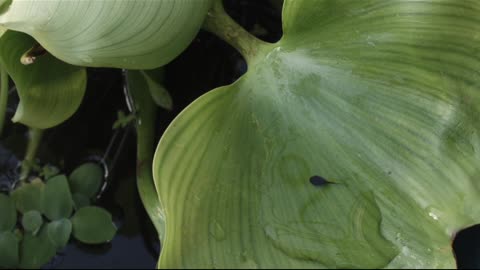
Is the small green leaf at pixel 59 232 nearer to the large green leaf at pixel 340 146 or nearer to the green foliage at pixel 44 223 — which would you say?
the green foliage at pixel 44 223

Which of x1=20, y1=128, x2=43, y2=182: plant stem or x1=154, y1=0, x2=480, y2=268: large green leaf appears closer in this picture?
x1=154, y1=0, x2=480, y2=268: large green leaf

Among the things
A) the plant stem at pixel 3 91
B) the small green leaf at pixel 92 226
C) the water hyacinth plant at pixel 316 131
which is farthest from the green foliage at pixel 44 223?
the water hyacinth plant at pixel 316 131

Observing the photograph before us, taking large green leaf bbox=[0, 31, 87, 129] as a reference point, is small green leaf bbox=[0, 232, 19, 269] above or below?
below

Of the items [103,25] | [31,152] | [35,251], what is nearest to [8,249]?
[35,251]

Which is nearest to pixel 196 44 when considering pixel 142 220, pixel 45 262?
pixel 142 220

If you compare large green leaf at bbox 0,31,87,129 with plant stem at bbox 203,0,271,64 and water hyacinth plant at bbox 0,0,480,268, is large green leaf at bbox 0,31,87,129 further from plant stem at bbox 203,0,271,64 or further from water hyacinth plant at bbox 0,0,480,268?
plant stem at bbox 203,0,271,64

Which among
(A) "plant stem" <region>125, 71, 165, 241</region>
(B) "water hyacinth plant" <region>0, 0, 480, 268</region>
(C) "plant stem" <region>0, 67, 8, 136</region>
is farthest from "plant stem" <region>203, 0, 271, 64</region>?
(C) "plant stem" <region>0, 67, 8, 136</region>

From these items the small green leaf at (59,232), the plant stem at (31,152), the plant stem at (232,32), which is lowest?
the small green leaf at (59,232)
